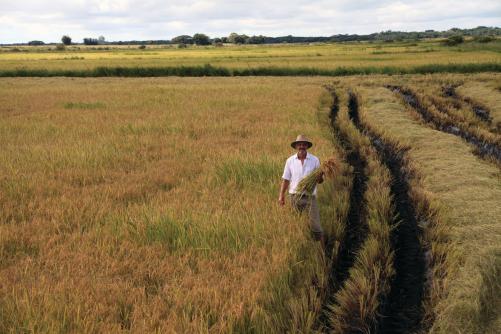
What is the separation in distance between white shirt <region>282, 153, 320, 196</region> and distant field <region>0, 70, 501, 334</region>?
0.48 meters

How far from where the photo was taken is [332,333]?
336 cm

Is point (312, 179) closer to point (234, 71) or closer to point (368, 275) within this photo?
point (368, 275)

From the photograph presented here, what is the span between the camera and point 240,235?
476cm

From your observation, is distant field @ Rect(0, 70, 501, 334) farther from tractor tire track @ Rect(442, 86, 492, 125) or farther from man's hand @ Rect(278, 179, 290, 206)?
tractor tire track @ Rect(442, 86, 492, 125)

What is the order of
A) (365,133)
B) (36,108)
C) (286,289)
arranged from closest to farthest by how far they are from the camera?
(286,289)
(365,133)
(36,108)

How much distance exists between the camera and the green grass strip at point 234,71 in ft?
97.5

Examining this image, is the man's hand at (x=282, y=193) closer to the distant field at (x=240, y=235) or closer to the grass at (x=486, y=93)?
the distant field at (x=240, y=235)

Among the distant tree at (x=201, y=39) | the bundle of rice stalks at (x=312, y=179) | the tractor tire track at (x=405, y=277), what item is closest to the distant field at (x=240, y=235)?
the tractor tire track at (x=405, y=277)

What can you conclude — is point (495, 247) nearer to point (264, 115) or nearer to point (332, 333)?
point (332, 333)

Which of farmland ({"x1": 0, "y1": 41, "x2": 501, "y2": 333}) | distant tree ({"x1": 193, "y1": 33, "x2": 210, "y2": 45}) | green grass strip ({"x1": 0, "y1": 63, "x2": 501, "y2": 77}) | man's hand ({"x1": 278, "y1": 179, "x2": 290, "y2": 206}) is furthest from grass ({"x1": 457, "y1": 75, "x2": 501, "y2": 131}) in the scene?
distant tree ({"x1": 193, "y1": 33, "x2": 210, "y2": 45})

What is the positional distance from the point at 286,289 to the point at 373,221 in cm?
202

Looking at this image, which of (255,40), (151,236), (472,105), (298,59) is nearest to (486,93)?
(472,105)

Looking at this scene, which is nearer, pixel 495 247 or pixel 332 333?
pixel 332 333

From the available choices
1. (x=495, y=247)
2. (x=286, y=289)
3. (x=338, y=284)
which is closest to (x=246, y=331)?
(x=286, y=289)
